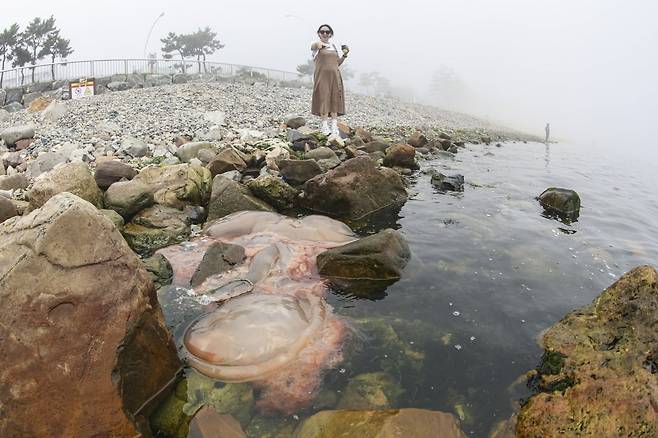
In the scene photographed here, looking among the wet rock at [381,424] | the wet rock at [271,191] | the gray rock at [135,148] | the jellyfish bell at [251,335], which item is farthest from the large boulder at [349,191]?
the gray rock at [135,148]

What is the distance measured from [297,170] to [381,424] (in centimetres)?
523

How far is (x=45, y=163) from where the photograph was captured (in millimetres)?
8305

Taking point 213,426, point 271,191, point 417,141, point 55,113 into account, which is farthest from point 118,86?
point 213,426

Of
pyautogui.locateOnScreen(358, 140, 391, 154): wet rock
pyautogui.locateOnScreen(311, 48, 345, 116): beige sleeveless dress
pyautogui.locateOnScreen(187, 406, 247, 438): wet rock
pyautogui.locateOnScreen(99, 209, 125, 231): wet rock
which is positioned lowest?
pyautogui.locateOnScreen(187, 406, 247, 438): wet rock

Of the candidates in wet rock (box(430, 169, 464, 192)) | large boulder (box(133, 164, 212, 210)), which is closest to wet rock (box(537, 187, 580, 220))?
wet rock (box(430, 169, 464, 192))

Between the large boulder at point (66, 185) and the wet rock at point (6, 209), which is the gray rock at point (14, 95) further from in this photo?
the wet rock at point (6, 209)

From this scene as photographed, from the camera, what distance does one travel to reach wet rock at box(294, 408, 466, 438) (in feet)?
8.30

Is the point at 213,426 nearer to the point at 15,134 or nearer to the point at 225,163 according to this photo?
the point at 225,163

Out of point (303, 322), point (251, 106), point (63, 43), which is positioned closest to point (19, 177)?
point (303, 322)

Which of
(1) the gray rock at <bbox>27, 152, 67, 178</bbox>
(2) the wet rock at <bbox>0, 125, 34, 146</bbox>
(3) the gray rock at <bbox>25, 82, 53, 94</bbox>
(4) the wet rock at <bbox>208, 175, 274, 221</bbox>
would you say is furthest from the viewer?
(3) the gray rock at <bbox>25, 82, 53, 94</bbox>

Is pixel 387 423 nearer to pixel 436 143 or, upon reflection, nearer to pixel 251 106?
pixel 436 143

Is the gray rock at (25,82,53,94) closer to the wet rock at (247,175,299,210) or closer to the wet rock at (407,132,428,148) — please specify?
the wet rock at (407,132,428,148)

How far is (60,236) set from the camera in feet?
8.16

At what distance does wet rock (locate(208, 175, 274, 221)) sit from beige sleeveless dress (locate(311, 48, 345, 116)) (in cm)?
469
